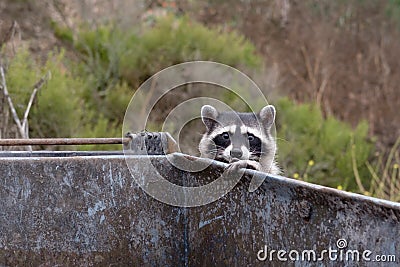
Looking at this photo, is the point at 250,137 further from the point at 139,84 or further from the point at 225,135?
the point at 139,84

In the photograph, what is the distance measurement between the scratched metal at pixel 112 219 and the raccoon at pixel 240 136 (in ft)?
4.69

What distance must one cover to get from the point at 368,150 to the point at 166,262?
19.2ft

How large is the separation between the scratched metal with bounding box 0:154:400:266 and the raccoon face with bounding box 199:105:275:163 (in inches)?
56.1

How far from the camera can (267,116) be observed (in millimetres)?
Result: 4719

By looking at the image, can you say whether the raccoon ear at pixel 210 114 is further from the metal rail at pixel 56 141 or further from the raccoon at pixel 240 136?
the metal rail at pixel 56 141

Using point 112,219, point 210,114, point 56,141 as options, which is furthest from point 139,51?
point 112,219

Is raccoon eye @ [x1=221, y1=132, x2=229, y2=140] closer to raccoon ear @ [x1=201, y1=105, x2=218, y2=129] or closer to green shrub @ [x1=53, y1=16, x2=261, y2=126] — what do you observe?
raccoon ear @ [x1=201, y1=105, x2=218, y2=129]

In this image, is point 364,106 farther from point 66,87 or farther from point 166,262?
point 166,262

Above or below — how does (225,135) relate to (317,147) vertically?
above

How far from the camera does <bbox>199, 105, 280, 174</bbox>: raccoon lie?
4329 millimetres

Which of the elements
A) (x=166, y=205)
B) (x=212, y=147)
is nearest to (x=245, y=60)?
(x=212, y=147)

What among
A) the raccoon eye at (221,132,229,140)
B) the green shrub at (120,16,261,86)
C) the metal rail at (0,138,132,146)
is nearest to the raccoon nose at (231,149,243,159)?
the raccoon eye at (221,132,229,140)
